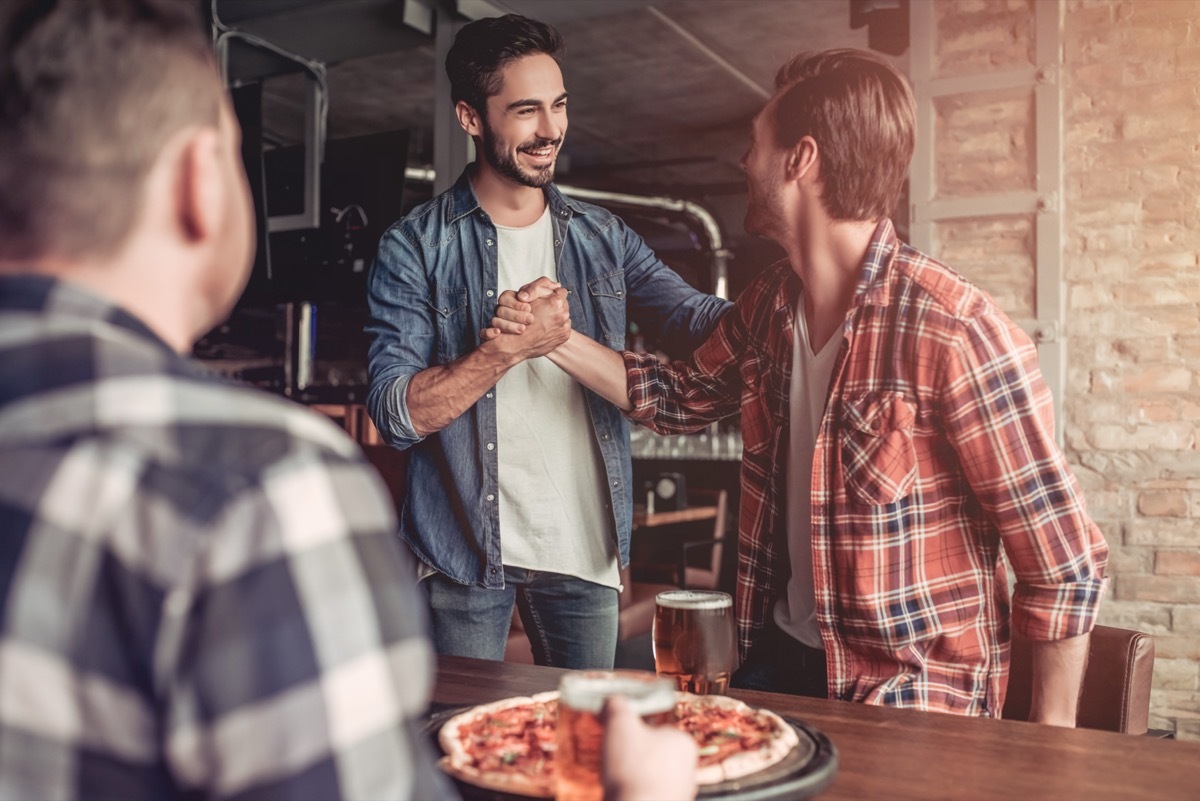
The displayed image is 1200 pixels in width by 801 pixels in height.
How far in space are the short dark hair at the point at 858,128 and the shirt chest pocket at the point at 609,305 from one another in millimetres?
615

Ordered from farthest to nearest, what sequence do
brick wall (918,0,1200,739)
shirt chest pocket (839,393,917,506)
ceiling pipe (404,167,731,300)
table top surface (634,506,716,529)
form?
ceiling pipe (404,167,731,300) → table top surface (634,506,716,529) → brick wall (918,0,1200,739) → shirt chest pocket (839,393,917,506)

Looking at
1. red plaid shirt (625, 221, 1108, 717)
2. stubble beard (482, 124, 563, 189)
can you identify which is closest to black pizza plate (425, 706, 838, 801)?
red plaid shirt (625, 221, 1108, 717)

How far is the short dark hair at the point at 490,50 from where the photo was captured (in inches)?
87.9

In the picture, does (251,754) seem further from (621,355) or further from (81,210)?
(621,355)

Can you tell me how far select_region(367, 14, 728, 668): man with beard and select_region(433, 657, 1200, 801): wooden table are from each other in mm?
762

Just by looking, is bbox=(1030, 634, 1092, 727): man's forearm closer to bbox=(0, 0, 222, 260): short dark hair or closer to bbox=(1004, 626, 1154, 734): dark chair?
bbox=(1004, 626, 1154, 734): dark chair

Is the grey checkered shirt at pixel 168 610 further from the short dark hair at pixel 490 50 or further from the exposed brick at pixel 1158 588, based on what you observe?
the exposed brick at pixel 1158 588

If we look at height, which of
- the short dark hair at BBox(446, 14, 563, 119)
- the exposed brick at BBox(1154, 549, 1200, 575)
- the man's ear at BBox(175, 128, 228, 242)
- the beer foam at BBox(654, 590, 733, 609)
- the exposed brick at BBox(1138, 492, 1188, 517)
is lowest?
the exposed brick at BBox(1154, 549, 1200, 575)

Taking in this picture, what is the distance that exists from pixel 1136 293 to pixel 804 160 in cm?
190

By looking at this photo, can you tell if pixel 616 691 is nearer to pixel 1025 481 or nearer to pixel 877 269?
pixel 1025 481

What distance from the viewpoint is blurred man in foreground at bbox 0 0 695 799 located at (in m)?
0.47

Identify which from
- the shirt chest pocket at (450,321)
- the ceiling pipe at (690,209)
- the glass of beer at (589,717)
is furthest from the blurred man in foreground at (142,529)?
the ceiling pipe at (690,209)

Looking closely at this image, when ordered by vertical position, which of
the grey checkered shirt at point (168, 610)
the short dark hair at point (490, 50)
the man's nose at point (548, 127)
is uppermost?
the short dark hair at point (490, 50)

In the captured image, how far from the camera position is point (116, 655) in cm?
48
